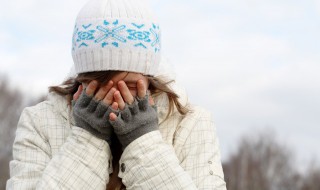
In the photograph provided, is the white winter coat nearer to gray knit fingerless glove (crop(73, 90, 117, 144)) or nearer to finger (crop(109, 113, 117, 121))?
gray knit fingerless glove (crop(73, 90, 117, 144))

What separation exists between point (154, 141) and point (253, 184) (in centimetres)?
5237

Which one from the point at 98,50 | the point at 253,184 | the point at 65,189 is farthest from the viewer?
the point at 253,184

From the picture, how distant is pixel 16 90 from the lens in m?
46.6

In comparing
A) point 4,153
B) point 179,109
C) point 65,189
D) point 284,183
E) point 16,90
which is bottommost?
point 284,183

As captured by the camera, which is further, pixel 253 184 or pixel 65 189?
pixel 253 184

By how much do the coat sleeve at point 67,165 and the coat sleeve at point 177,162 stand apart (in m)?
0.10

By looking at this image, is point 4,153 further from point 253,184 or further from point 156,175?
point 156,175

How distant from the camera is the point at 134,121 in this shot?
11.3ft

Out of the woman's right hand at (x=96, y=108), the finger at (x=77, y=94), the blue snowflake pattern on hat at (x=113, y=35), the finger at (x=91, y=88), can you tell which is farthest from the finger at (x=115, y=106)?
the blue snowflake pattern on hat at (x=113, y=35)

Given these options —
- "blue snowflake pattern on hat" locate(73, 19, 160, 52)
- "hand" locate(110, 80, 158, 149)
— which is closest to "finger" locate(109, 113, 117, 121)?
"hand" locate(110, 80, 158, 149)

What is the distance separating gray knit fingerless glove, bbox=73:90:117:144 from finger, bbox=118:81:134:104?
0.24 ft

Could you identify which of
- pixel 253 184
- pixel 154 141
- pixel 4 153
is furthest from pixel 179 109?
pixel 253 184

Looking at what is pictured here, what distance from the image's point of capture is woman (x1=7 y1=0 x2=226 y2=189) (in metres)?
3.42

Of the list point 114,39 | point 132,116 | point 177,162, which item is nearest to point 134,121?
point 132,116
